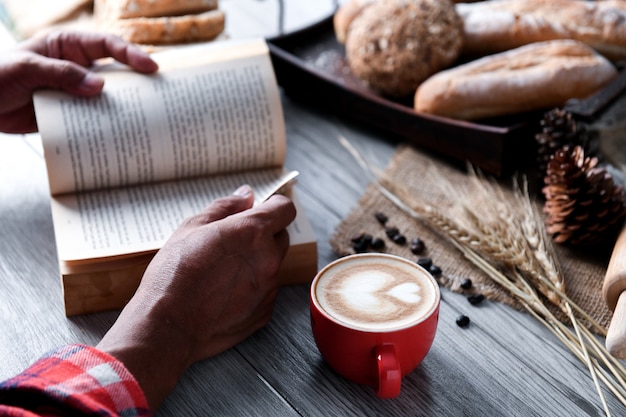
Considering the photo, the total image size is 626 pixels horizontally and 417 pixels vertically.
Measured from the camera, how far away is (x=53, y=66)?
118 cm

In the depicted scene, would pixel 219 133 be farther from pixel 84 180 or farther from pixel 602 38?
pixel 602 38

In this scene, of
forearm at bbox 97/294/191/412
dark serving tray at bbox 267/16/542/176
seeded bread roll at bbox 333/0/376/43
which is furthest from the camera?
seeded bread roll at bbox 333/0/376/43

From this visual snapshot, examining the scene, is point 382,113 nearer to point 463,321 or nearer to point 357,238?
point 357,238

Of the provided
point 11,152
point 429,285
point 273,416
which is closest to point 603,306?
point 429,285

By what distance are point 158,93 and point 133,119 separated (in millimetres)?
69

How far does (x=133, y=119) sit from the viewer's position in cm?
118

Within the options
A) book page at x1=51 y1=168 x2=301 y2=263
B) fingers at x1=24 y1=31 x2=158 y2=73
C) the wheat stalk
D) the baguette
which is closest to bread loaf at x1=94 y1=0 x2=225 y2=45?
the baguette

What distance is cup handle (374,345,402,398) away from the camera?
817 mm

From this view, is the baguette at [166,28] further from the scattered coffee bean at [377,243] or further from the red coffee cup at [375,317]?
the red coffee cup at [375,317]

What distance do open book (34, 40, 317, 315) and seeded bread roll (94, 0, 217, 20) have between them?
0.22 meters

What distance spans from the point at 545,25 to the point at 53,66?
100 cm

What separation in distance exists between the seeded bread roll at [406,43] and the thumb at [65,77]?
0.58 meters

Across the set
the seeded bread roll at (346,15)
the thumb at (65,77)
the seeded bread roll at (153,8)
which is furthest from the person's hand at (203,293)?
the seeded bread roll at (346,15)

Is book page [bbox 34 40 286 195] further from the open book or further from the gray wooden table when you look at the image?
the gray wooden table
